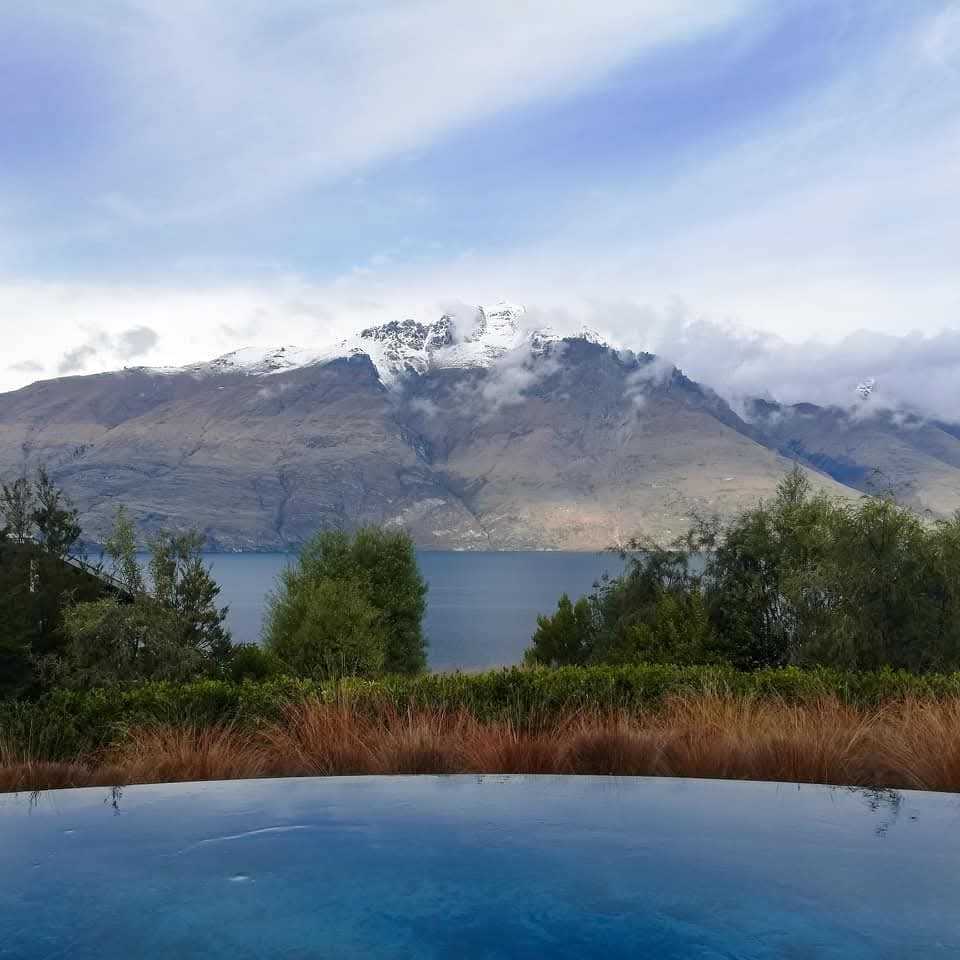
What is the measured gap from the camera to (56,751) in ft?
27.2

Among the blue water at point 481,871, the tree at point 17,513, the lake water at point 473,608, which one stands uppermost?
the tree at point 17,513

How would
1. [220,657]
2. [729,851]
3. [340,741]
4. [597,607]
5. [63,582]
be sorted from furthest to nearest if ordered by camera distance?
[597,607]
[63,582]
[220,657]
[340,741]
[729,851]

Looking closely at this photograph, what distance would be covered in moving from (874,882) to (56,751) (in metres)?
6.84

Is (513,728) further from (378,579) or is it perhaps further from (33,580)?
(378,579)

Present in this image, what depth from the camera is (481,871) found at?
487 centimetres

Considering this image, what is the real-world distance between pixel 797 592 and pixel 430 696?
20774mm

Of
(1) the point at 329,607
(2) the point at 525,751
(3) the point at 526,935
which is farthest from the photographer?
(1) the point at 329,607

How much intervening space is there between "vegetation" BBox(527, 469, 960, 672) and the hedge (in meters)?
8.39

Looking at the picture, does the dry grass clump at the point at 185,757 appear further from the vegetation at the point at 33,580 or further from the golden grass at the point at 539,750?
Result: the vegetation at the point at 33,580

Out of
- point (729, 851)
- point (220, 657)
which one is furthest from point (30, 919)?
point (220, 657)

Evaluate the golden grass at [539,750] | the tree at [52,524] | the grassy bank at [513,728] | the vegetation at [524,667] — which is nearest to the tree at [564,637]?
the vegetation at [524,667]

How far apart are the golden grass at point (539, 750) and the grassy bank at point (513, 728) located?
0.05 feet

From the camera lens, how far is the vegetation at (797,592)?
75.0 ft

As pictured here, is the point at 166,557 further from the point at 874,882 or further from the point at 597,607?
the point at 874,882
